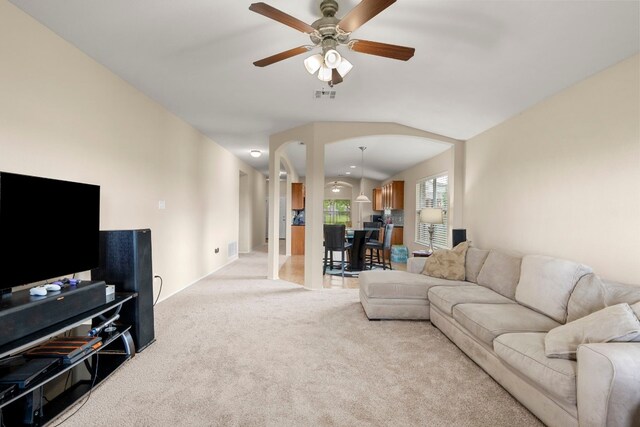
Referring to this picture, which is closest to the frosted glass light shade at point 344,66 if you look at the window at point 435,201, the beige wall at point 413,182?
the window at point 435,201

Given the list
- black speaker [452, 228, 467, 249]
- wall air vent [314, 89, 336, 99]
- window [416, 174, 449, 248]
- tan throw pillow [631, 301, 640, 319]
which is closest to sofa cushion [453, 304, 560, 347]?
tan throw pillow [631, 301, 640, 319]

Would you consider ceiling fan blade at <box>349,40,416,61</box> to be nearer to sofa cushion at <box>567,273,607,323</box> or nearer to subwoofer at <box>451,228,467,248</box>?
sofa cushion at <box>567,273,607,323</box>

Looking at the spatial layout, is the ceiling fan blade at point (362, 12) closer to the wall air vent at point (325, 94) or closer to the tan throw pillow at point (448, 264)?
the wall air vent at point (325, 94)

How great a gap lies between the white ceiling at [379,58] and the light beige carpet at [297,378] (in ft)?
8.37

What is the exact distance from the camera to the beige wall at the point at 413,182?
6.38 m

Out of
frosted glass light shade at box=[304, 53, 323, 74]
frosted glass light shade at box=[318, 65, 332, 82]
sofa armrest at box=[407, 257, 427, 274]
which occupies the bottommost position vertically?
sofa armrest at box=[407, 257, 427, 274]

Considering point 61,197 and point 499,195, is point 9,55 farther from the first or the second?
point 499,195

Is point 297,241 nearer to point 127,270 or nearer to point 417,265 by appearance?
point 417,265

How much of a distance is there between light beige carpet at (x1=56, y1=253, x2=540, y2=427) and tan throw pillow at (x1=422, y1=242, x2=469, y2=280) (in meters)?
0.68

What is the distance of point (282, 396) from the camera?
208 cm

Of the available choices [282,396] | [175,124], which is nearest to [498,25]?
[282,396]

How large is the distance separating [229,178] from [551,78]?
242 inches

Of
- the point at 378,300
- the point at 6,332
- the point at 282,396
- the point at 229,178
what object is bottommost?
the point at 282,396

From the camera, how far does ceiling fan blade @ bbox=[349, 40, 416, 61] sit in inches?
78.6
